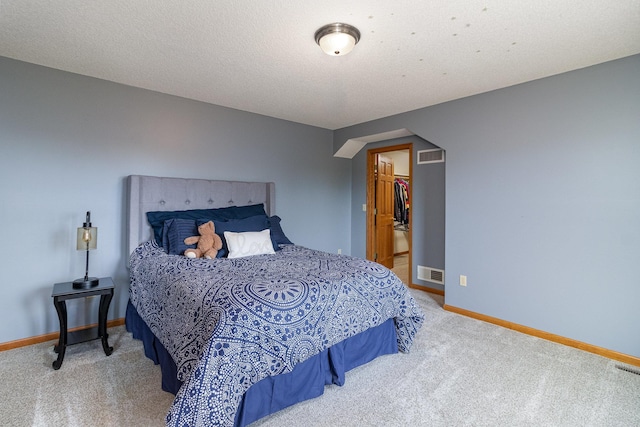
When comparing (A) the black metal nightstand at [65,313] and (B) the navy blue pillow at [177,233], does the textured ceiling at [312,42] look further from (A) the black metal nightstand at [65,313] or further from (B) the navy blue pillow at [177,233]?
(A) the black metal nightstand at [65,313]

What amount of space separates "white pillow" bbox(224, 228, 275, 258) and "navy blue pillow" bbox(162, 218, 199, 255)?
13.2 inches

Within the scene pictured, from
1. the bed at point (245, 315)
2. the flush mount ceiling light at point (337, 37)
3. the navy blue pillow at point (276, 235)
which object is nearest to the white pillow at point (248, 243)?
the bed at point (245, 315)

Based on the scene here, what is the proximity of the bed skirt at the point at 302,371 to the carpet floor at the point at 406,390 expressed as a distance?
0.23ft

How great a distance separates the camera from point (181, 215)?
316 centimetres

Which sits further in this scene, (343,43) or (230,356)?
(343,43)

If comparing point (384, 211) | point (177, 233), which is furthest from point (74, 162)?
point (384, 211)

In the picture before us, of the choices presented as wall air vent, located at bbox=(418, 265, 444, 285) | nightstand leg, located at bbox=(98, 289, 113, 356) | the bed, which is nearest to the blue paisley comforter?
the bed

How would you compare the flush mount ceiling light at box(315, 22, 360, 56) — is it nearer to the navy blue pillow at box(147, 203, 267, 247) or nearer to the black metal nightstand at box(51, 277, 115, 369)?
the navy blue pillow at box(147, 203, 267, 247)

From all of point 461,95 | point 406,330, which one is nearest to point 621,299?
point 406,330

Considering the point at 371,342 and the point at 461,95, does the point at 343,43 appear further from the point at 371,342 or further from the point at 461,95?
the point at 371,342

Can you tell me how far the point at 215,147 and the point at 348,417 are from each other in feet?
10.1

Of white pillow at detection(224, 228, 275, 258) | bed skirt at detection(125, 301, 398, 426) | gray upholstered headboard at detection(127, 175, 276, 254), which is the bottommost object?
bed skirt at detection(125, 301, 398, 426)

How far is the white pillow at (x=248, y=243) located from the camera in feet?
9.49

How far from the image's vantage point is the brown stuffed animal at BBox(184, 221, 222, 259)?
2.80m
